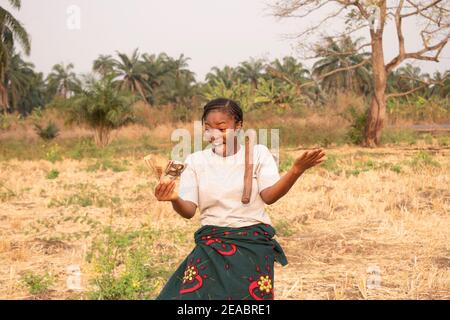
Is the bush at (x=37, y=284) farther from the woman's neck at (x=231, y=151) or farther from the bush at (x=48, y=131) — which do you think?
the bush at (x=48, y=131)

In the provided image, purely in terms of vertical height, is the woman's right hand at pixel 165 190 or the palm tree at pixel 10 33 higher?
the palm tree at pixel 10 33

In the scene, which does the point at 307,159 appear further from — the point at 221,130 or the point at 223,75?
the point at 223,75

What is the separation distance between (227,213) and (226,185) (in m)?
0.11

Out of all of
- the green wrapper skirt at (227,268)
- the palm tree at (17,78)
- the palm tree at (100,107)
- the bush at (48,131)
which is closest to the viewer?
the green wrapper skirt at (227,268)

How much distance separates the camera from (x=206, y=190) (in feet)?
8.07

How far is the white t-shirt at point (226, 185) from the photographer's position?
2424mm

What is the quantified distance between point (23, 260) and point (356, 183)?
16.5 ft

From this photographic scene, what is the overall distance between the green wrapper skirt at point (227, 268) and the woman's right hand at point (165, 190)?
30 centimetres

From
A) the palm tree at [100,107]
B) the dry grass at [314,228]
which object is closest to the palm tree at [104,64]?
the palm tree at [100,107]

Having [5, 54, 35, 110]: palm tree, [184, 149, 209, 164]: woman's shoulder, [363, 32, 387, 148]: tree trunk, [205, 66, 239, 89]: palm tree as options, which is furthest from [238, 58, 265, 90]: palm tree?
[184, 149, 209, 164]: woman's shoulder

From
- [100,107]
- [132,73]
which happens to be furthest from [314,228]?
[132,73]

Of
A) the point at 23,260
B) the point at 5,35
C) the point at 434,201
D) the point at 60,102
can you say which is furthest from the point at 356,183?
the point at 5,35

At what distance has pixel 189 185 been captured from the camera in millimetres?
2490

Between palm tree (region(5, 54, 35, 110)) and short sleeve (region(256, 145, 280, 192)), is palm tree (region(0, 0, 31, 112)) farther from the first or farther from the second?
short sleeve (region(256, 145, 280, 192))
